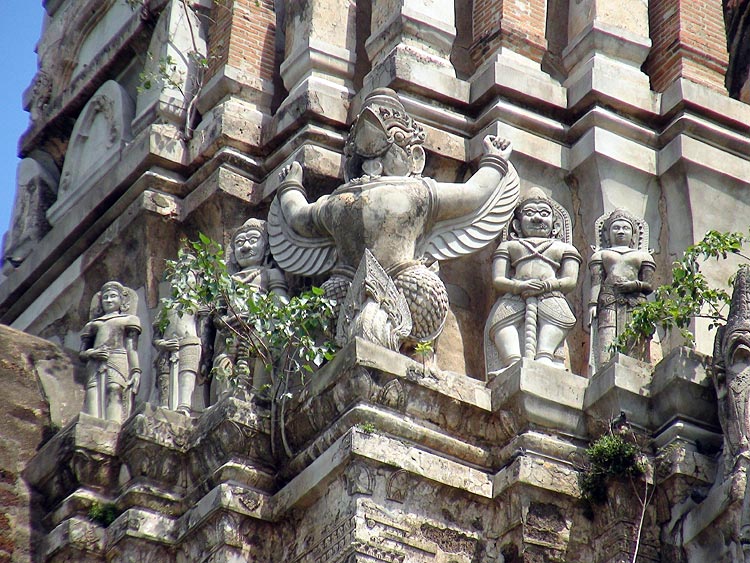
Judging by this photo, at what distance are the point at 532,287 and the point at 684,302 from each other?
1.25 meters

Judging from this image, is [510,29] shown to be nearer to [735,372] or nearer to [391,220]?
[391,220]

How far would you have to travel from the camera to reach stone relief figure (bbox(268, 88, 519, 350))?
629 inches

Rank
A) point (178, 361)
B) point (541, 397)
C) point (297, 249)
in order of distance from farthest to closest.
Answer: point (178, 361) → point (297, 249) → point (541, 397)

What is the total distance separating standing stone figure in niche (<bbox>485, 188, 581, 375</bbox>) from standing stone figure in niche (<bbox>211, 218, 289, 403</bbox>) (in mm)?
1709

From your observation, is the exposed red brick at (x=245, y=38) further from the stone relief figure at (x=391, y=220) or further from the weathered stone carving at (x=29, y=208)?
the weathered stone carving at (x=29, y=208)

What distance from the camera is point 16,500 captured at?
1673cm

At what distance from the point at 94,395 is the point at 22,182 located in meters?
5.58

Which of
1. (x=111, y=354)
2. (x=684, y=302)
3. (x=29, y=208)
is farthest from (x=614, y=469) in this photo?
(x=29, y=208)

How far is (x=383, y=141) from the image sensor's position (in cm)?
1684

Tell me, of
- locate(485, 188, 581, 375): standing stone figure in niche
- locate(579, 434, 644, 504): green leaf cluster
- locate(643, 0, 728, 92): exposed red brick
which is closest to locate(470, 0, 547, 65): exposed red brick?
locate(643, 0, 728, 92): exposed red brick

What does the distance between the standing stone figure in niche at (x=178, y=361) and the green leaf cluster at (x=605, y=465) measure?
3564mm

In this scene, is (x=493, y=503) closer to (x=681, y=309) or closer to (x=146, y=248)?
(x=681, y=309)

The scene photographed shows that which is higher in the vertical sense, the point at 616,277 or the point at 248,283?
the point at 248,283

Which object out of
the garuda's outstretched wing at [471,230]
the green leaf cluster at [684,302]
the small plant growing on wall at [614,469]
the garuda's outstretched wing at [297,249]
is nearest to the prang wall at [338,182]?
the small plant growing on wall at [614,469]
